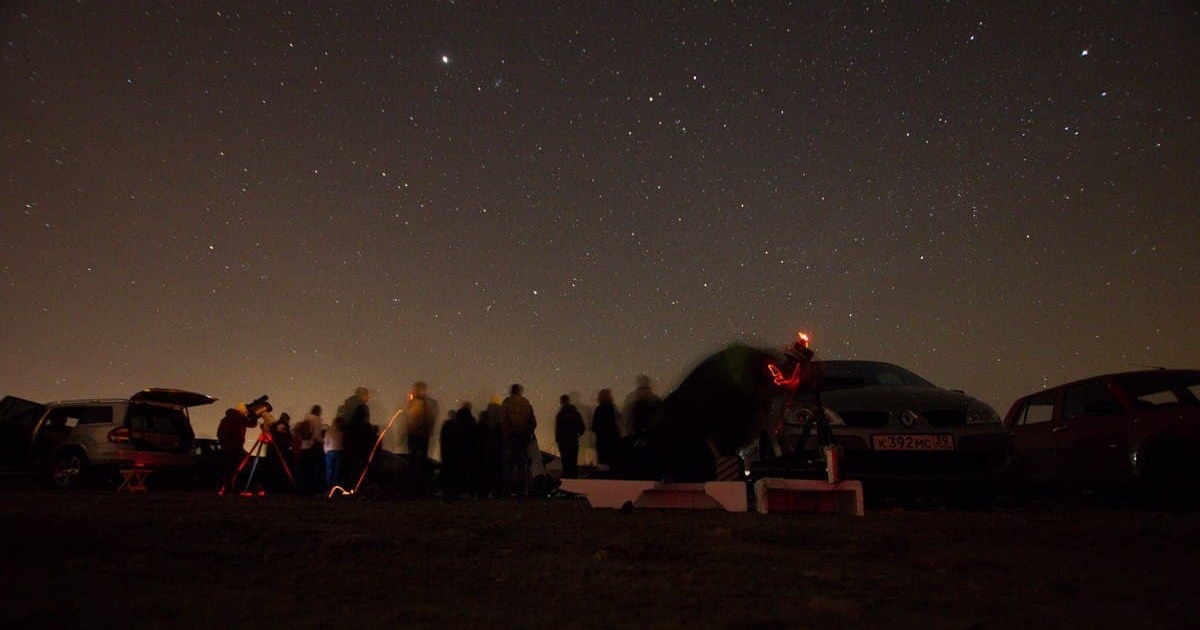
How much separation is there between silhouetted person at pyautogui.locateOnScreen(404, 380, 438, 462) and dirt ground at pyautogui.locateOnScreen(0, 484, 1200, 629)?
6.03m

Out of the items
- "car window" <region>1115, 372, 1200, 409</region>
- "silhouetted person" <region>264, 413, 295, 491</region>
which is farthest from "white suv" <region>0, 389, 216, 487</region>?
"car window" <region>1115, 372, 1200, 409</region>

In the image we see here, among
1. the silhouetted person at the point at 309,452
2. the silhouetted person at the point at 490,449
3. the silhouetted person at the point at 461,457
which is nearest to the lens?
the silhouetted person at the point at 461,457

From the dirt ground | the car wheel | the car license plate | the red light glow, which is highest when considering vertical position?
the red light glow

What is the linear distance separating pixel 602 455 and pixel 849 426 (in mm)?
5052

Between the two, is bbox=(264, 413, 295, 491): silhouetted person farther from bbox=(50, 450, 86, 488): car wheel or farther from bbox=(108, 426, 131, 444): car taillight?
bbox=(50, 450, 86, 488): car wheel

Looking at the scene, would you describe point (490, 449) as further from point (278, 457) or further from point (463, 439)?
point (278, 457)

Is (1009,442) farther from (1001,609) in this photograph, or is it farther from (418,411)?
(418,411)

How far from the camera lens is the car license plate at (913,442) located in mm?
6738

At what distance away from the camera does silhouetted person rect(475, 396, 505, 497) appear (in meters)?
12.1

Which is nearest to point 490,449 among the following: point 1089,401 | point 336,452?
point 336,452

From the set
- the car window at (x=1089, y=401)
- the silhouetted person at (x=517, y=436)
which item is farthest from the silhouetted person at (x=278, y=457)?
the car window at (x=1089, y=401)

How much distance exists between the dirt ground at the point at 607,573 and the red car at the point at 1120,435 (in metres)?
1.77

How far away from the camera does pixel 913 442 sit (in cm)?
675

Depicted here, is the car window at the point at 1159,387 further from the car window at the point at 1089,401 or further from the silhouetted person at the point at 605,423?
the silhouetted person at the point at 605,423
